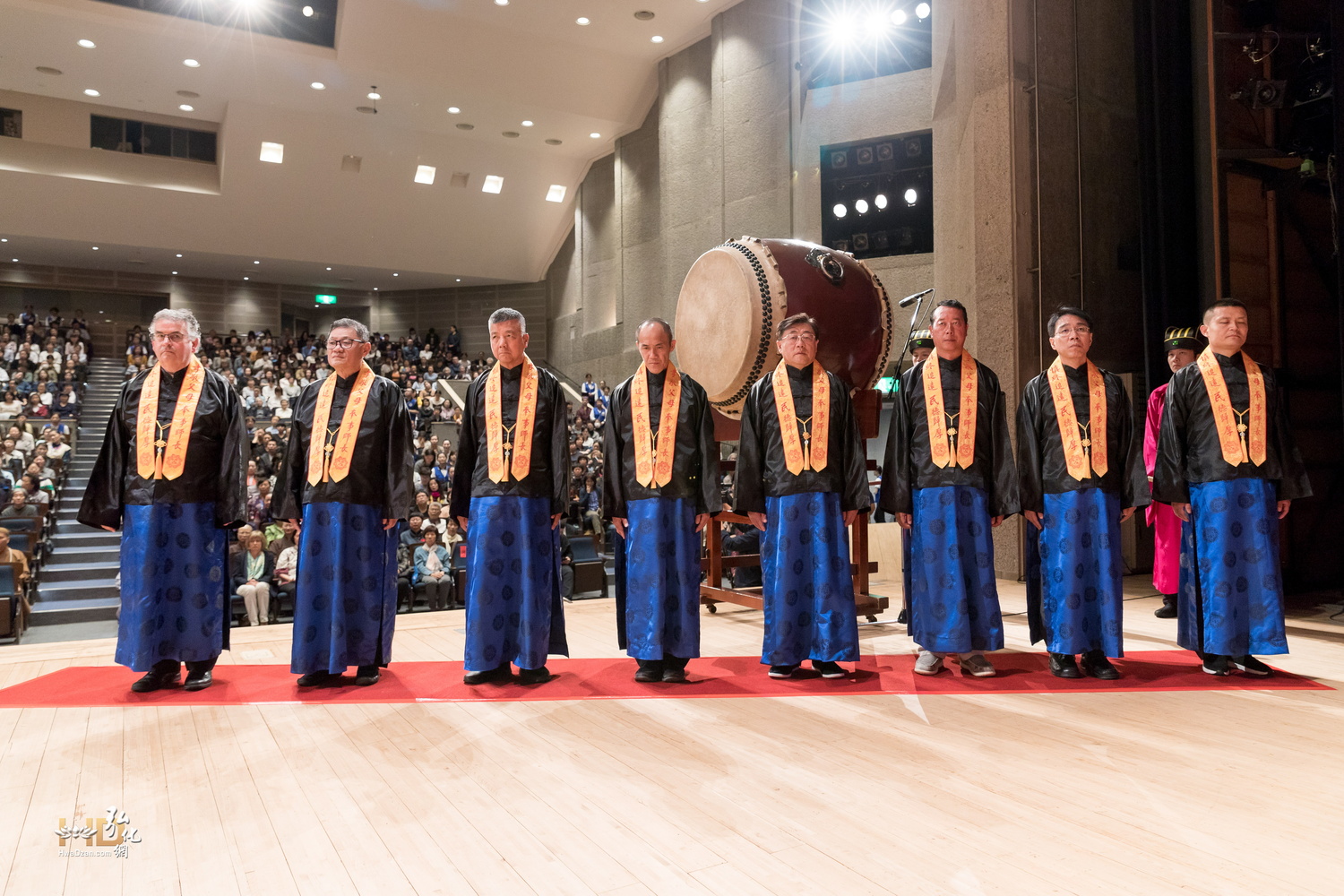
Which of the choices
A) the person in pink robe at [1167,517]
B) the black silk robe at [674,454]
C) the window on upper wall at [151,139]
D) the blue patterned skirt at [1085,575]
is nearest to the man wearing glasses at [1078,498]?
the blue patterned skirt at [1085,575]

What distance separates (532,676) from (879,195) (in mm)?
9543

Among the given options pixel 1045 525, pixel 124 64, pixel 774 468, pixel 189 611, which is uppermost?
pixel 124 64

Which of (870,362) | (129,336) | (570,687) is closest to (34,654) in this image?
(570,687)

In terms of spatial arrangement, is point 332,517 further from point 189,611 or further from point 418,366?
point 418,366

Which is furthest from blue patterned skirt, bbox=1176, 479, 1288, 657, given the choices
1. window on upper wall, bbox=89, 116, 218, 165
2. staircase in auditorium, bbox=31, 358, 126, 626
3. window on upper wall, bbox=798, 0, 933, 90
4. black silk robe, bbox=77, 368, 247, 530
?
window on upper wall, bbox=89, 116, 218, 165

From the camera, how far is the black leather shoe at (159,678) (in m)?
3.72

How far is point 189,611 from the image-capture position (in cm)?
371

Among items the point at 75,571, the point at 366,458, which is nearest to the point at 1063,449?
the point at 366,458

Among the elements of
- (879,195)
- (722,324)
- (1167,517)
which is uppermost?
(879,195)

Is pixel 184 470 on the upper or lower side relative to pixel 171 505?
upper

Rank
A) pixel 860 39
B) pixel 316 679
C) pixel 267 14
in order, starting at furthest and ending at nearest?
pixel 267 14
pixel 860 39
pixel 316 679

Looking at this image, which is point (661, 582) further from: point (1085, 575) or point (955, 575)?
point (1085, 575)

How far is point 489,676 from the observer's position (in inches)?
149

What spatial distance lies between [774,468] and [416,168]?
16565 millimetres
